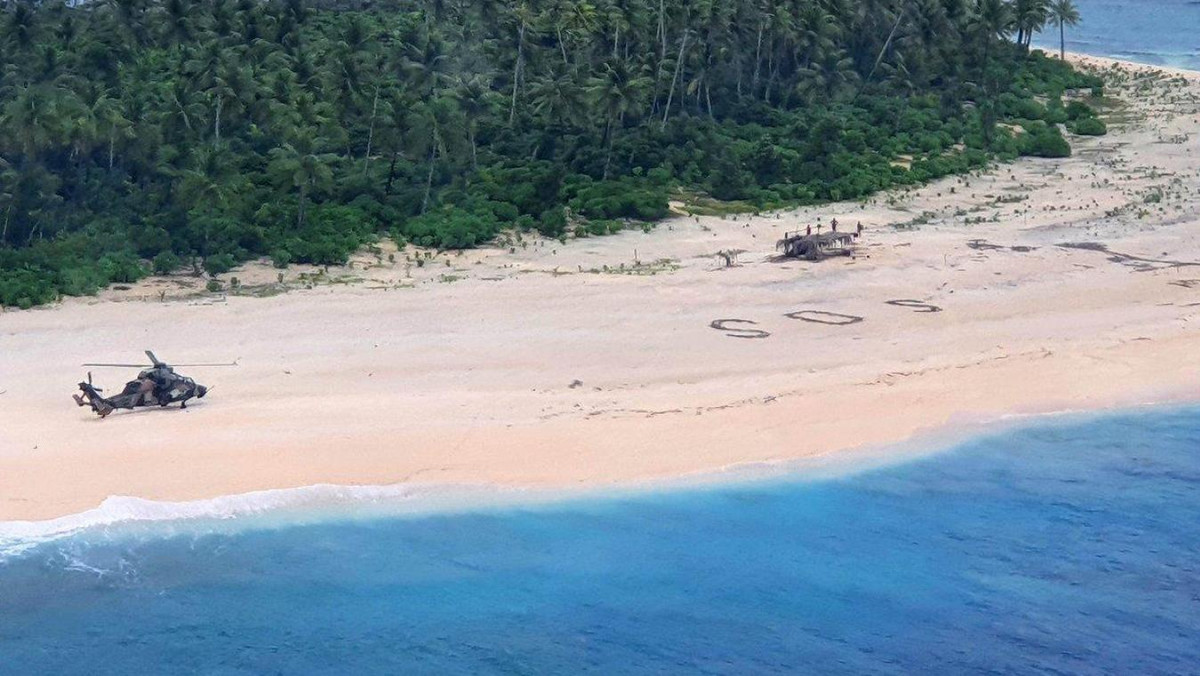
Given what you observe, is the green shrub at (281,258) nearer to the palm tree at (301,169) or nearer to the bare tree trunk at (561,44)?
the palm tree at (301,169)

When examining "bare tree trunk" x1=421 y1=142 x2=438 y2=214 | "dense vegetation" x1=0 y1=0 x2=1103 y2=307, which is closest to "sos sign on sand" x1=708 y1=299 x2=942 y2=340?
"dense vegetation" x1=0 y1=0 x2=1103 y2=307

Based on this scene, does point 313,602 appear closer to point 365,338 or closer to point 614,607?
point 614,607

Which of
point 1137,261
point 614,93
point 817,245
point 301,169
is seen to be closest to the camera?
point 817,245

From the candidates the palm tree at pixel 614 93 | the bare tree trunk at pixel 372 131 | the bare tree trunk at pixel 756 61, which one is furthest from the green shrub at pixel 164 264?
the bare tree trunk at pixel 756 61

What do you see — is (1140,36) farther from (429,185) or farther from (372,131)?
(429,185)

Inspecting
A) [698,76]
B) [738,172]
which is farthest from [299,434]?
[698,76]

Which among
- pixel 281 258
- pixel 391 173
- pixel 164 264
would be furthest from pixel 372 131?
pixel 164 264

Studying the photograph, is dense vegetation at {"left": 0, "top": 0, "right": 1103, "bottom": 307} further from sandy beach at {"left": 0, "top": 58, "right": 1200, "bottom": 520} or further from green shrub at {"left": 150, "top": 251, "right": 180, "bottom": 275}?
sandy beach at {"left": 0, "top": 58, "right": 1200, "bottom": 520}

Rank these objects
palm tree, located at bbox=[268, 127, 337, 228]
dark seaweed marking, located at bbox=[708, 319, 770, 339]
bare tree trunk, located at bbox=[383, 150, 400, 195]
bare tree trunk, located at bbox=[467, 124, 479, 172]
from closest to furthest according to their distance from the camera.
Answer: dark seaweed marking, located at bbox=[708, 319, 770, 339], palm tree, located at bbox=[268, 127, 337, 228], bare tree trunk, located at bbox=[383, 150, 400, 195], bare tree trunk, located at bbox=[467, 124, 479, 172]
